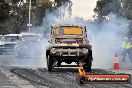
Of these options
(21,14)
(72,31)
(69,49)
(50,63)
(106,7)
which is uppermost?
(106,7)

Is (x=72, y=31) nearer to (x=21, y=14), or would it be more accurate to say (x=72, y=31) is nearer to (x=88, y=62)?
(x=88, y=62)

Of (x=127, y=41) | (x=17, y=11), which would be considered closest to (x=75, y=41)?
(x=127, y=41)

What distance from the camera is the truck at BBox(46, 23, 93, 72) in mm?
23062

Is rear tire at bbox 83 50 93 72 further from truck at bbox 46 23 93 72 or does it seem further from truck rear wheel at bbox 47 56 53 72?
truck rear wheel at bbox 47 56 53 72

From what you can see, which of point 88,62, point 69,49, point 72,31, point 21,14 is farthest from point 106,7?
point 21,14

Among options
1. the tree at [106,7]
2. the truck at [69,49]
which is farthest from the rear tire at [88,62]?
the tree at [106,7]

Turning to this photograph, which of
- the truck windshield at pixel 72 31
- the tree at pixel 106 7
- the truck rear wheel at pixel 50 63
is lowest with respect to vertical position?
the truck rear wheel at pixel 50 63

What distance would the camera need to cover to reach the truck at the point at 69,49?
2306cm

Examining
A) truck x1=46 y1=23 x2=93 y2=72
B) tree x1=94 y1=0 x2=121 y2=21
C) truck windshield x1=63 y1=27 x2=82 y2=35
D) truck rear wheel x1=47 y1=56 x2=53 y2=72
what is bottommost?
truck rear wheel x1=47 y1=56 x2=53 y2=72

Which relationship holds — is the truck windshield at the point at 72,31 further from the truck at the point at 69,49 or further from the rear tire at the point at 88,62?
the rear tire at the point at 88,62

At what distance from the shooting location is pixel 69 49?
912 inches

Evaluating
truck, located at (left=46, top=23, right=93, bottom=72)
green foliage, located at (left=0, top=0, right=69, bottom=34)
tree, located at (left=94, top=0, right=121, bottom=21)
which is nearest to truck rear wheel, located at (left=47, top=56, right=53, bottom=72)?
truck, located at (left=46, top=23, right=93, bottom=72)

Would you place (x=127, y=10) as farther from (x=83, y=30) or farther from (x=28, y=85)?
(x=28, y=85)

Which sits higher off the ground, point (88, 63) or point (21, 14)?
point (21, 14)
